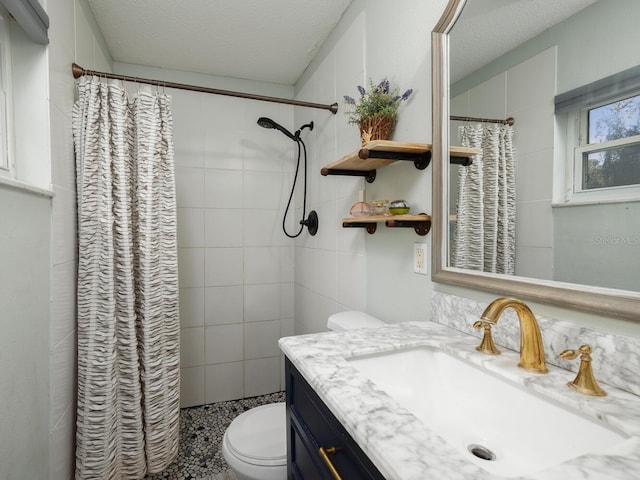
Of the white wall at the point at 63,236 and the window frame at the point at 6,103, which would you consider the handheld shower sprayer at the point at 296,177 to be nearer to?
the white wall at the point at 63,236

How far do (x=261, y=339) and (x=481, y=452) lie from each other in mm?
2005

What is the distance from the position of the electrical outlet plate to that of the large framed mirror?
0.22 feet

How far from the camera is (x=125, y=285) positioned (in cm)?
150

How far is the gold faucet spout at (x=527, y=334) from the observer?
2.28 feet

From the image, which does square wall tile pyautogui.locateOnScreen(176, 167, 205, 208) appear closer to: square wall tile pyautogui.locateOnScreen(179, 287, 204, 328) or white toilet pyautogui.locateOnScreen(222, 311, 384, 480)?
square wall tile pyautogui.locateOnScreen(179, 287, 204, 328)

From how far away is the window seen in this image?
614mm

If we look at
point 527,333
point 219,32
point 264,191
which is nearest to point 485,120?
point 527,333

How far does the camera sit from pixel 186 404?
227cm

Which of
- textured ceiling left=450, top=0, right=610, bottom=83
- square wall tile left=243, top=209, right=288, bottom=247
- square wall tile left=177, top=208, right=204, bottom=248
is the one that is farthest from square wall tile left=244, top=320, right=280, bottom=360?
textured ceiling left=450, top=0, right=610, bottom=83

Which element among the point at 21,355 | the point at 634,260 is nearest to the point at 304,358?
the point at 634,260

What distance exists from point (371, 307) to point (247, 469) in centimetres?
80

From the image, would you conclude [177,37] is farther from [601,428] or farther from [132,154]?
[601,428]

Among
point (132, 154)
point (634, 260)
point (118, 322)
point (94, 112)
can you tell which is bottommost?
point (118, 322)

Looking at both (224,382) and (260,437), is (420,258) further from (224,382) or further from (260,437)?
(224,382)
